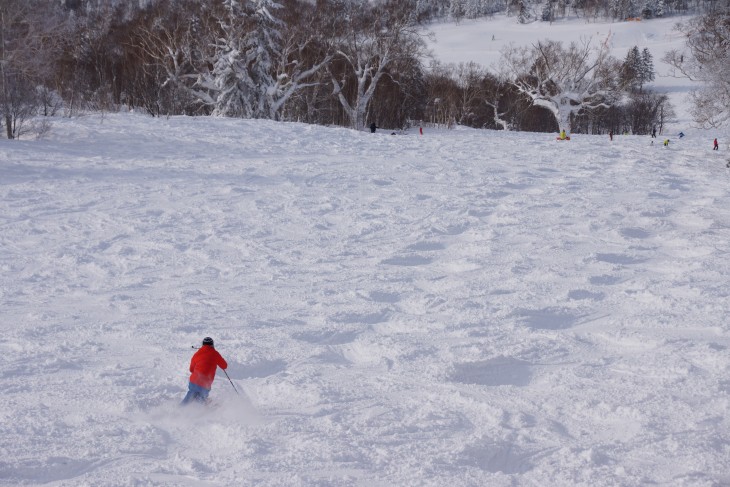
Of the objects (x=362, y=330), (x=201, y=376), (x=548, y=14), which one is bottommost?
(x=362, y=330)

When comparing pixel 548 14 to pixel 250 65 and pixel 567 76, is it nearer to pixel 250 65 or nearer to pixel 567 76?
pixel 567 76

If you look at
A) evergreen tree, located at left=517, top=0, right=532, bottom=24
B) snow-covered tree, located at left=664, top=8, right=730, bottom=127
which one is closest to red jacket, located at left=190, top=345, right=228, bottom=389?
snow-covered tree, located at left=664, top=8, right=730, bottom=127

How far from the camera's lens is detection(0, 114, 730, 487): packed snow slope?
12.7ft

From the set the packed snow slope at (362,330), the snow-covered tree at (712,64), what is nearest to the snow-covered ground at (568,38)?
the snow-covered tree at (712,64)

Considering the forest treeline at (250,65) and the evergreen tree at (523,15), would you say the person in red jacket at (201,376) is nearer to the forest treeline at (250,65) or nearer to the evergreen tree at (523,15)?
the forest treeline at (250,65)

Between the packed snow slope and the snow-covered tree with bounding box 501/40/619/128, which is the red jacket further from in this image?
the snow-covered tree with bounding box 501/40/619/128

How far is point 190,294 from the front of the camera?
7090mm

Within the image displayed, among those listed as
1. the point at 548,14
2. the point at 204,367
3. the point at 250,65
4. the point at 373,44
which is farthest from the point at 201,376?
the point at 548,14

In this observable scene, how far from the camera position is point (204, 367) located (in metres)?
4.44

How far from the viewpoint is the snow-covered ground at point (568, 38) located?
8584 cm

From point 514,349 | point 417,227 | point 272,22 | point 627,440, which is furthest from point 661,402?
point 272,22

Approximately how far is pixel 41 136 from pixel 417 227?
1155cm

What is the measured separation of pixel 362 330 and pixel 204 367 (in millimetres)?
2053

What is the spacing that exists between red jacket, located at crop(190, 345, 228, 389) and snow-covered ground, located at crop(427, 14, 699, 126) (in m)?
78.2
